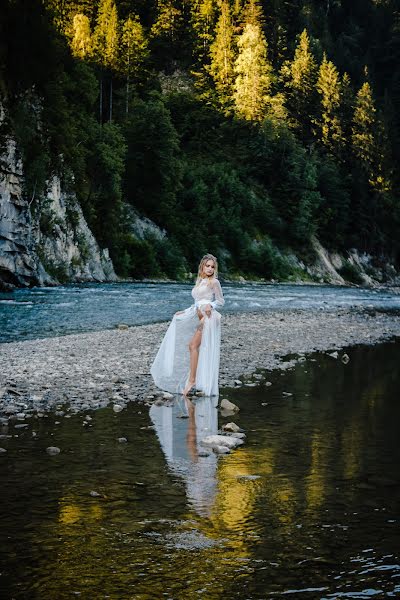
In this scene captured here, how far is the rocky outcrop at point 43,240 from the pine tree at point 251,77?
57.8 m

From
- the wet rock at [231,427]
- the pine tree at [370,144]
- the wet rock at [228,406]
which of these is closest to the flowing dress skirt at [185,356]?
the wet rock at [228,406]

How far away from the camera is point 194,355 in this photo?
12.9 meters

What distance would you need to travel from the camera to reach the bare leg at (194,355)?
41.9 feet

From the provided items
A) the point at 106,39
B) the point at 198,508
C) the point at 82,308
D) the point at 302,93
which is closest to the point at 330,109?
the point at 302,93

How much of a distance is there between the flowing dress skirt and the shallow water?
1683 millimetres

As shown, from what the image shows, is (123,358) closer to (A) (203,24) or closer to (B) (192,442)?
(B) (192,442)

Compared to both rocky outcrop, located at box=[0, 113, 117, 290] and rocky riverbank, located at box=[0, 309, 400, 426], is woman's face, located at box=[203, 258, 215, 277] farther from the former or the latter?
rocky outcrop, located at box=[0, 113, 117, 290]

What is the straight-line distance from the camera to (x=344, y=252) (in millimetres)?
107188

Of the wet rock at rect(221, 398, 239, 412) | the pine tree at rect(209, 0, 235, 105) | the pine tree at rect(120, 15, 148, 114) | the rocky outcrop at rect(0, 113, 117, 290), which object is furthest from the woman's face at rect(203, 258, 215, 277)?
the pine tree at rect(209, 0, 235, 105)

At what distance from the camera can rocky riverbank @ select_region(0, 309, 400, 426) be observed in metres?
11.7

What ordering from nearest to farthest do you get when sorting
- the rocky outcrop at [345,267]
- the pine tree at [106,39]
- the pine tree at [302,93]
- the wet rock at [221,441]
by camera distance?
the wet rock at [221,441] < the rocky outcrop at [345,267] < the pine tree at [106,39] < the pine tree at [302,93]

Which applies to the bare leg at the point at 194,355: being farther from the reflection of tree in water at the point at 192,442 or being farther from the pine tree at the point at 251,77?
the pine tree at the point at 251,77

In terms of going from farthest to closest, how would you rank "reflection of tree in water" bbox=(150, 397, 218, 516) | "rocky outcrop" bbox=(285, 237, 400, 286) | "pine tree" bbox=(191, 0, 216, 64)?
"pine tree" bbox=(191, 0, 216, 64)
"rocky outcrop" bbox=(285, 237, 400, 286)
"reflection of tree in water" bbox=(150, 397, 218, 516)

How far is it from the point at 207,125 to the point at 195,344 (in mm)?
104508
